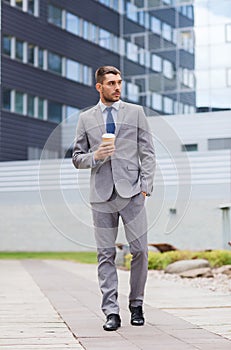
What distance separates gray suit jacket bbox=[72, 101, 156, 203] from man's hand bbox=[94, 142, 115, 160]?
0.30 ft

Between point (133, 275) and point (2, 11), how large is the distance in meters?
20.3

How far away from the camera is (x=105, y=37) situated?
27328 mm

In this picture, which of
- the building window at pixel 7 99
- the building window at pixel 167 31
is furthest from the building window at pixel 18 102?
the building window at pixel 167 31

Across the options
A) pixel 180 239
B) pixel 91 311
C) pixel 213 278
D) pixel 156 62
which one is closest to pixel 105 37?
pixel 156 62

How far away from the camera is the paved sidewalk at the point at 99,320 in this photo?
411cm

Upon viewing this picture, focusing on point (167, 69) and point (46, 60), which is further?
point (46, 60)

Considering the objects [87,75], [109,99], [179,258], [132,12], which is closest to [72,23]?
[87,75]

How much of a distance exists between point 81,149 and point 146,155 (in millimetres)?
384

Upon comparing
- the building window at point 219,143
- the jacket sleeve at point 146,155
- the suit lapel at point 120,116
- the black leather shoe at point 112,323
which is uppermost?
the building window at point 219,143

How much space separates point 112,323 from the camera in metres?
4.62

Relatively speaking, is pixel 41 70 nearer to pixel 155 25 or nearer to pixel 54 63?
pixel 54 63

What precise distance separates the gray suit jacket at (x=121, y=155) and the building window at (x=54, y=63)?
2178cm

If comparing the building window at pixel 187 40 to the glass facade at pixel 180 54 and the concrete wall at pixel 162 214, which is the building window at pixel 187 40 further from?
the concrete wall at pixel 162 214

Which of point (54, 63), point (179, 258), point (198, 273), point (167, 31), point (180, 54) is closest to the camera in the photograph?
point (198, 273)
